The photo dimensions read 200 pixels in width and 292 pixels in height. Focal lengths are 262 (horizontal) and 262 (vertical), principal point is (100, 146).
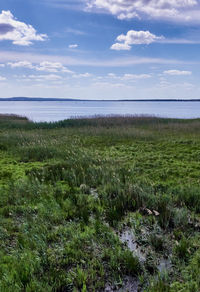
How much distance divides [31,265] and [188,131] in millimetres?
20858

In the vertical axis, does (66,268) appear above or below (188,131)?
below

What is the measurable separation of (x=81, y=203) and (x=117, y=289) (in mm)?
3226

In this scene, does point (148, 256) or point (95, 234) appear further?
point (95, 234)

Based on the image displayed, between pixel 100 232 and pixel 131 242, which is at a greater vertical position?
pixel 100 232

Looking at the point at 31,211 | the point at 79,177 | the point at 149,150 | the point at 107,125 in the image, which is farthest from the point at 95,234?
the point at 107,125

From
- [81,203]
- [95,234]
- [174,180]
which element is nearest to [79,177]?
[81,203]

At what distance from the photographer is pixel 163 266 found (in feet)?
14.6

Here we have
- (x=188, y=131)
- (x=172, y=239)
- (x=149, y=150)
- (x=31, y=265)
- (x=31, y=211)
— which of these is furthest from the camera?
(x=188, y=131)

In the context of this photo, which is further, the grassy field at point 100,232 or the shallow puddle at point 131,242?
the shallow puddle at point 131,242

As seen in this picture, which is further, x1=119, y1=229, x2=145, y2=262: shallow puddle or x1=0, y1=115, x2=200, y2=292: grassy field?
x1=119, y1=229, x2=145, y2=262: shallow puddle

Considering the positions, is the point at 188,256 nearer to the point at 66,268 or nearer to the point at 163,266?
the point at 163,266

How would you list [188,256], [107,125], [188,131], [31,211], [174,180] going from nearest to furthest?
[188,256] → [31,211] → [174,180] → [188,131] → [107,125]

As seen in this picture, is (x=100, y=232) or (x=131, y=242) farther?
(x=100, y=232)

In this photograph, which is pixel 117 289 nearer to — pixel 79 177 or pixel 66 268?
pixel 66 268
